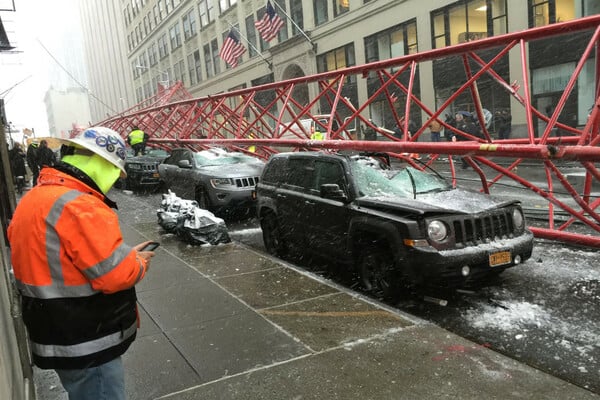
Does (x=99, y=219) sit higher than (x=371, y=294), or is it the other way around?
(x=99, y=219)

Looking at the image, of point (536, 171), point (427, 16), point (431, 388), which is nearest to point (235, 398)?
point (431, 388)

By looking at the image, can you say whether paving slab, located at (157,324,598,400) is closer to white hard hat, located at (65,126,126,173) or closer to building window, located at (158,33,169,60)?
white hard hat, located at (65,126,126,173)

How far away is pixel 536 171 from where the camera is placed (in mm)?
14883

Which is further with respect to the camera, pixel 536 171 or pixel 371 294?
pixel 536 171

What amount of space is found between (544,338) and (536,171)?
11927 mm

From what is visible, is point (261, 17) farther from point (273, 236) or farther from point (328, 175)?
point (328, 175)

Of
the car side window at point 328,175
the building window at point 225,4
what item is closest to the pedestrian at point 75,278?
the car side window at point 328,175

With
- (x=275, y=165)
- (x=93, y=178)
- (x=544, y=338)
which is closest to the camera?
(x=93, y=178)

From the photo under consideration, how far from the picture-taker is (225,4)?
3912 centimetres

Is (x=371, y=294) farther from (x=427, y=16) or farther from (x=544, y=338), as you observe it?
(x=427, y=16)

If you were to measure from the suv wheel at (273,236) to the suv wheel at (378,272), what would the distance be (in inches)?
79.6

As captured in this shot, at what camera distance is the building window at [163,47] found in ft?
175

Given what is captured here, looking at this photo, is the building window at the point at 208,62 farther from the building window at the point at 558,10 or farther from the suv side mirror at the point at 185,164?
the suv side mirror at the point at 185,164

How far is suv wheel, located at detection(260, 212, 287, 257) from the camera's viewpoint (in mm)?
7398
